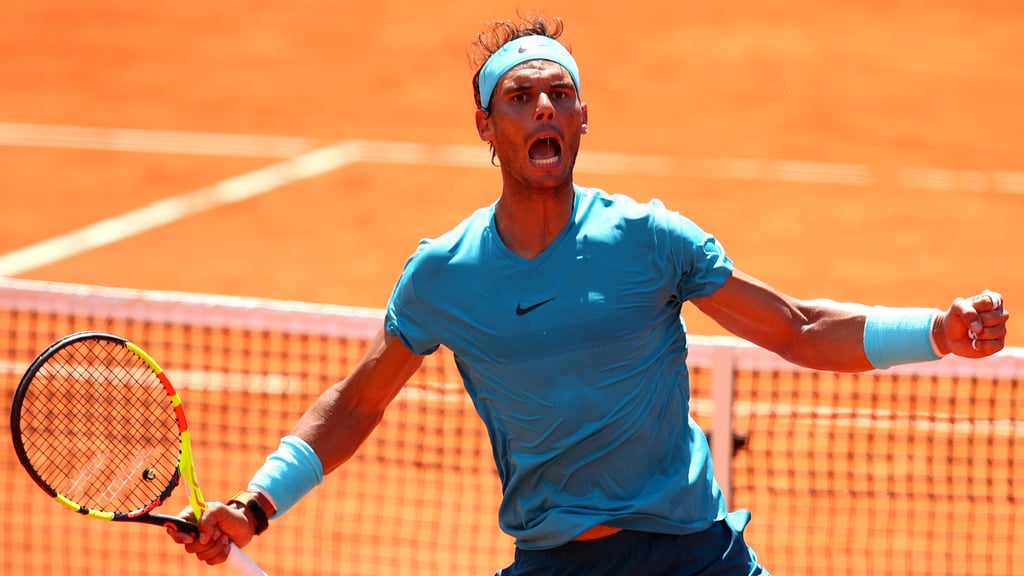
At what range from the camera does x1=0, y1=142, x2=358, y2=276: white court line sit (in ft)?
44.6

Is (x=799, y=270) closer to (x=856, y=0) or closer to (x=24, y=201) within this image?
(x=24, y=201)

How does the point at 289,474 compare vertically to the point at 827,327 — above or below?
below

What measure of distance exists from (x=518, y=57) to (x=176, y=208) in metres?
11.5

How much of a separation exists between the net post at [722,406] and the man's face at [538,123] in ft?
8.35

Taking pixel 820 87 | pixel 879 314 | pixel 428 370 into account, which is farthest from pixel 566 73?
pixel 820 87

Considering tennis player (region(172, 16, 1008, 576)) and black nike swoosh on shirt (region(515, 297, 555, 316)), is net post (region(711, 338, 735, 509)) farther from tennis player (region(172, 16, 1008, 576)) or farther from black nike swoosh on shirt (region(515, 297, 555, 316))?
black nike swoosh on shirt (region(515, 297, 555, 316))

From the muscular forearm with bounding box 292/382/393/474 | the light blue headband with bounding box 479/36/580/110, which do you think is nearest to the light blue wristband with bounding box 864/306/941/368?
the light blue headband with bounding box 479/36/580/110

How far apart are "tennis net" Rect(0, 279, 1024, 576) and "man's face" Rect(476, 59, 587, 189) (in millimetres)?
2682

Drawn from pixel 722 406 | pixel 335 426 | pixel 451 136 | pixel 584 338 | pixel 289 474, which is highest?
pixel 451 136

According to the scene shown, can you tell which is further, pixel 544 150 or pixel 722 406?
pixel 722 406

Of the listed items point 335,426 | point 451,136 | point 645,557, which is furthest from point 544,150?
point 451,136

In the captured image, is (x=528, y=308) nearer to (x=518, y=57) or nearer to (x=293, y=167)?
(x=518, y=57)

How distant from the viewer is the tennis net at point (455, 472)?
732cm

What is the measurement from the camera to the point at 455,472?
29.2ft
